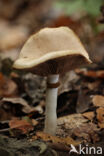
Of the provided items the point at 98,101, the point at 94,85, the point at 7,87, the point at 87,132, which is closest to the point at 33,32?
the point at 7,87

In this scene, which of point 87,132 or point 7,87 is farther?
point 7,87

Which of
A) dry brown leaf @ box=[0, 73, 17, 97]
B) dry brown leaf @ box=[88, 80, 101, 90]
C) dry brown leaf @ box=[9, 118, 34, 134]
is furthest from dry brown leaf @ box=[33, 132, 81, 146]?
Answer: dry brown leaf @ box=[0, 73, 17, 97]

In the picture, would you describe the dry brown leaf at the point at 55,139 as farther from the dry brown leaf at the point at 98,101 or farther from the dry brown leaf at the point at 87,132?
the dry brown leaf at the point at 98,101

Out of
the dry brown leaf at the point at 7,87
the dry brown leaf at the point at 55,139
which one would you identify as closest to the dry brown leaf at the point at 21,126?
the dry brown leaf at the point at 55,139

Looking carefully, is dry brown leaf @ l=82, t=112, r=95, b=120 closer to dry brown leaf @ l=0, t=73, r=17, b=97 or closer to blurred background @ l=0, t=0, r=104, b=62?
dry brown leaf @ l=0, t=73, r=17, b=97

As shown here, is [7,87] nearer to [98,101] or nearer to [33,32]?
[98,101]

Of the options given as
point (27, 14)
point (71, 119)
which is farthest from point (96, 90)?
point (27, 14)

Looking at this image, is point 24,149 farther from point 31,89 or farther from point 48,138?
point 31,89
